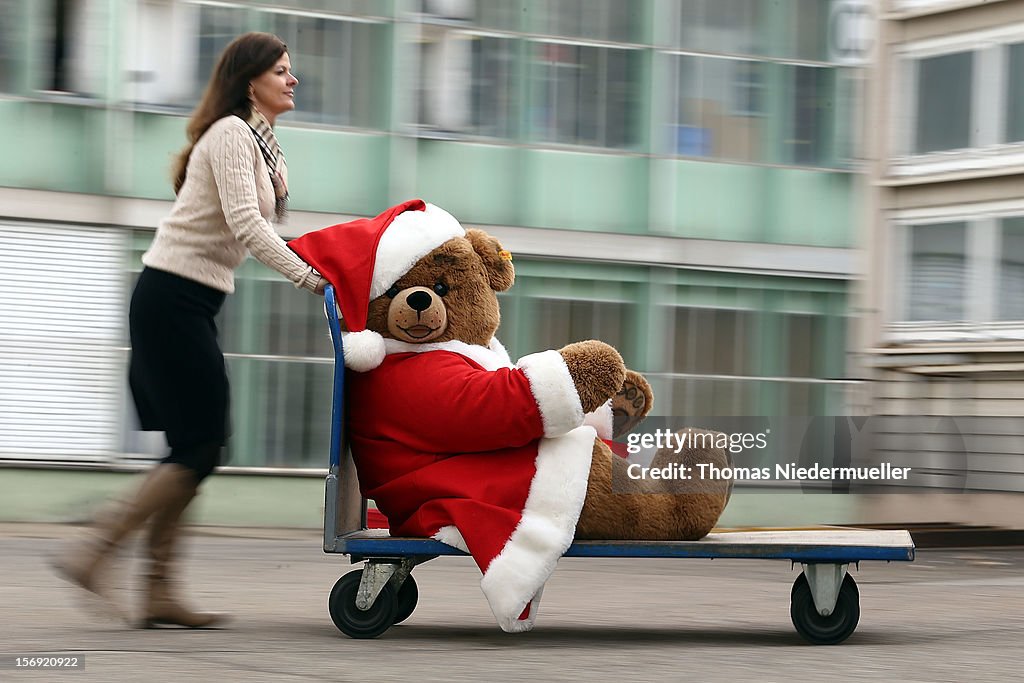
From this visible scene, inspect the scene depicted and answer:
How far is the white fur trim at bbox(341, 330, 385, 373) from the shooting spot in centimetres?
554

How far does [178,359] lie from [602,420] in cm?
150

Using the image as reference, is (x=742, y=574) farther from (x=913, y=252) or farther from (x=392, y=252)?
(x=913, y=252)

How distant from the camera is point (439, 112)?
1605 cm

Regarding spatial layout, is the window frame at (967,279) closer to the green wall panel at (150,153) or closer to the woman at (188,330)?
the green wall panel at (150,153)

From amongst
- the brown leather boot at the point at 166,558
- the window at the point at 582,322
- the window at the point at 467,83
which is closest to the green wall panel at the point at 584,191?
the window at the point at 467,83

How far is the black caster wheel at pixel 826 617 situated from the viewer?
5.68 meters

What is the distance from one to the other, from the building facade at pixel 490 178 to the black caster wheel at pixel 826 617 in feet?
33.7

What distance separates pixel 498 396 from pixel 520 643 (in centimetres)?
89

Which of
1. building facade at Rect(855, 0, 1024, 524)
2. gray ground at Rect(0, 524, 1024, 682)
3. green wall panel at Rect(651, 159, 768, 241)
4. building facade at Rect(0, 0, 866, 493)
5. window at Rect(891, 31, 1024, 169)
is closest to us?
gray ground at Rect(0, 524, 1024, 682)

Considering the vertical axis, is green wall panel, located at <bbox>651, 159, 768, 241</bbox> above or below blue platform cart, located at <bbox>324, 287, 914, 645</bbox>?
above

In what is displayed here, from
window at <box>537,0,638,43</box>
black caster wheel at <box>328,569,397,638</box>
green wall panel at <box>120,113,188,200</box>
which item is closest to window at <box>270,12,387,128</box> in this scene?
green wall panel at <box>120,113,188,200</box>

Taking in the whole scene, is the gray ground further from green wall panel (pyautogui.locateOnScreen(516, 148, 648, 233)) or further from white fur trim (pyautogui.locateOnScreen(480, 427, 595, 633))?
green wall panel (pyautogui.locateOnScreen(516, 148, 648, 233))

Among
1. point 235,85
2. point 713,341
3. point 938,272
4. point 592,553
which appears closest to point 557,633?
point 592,553

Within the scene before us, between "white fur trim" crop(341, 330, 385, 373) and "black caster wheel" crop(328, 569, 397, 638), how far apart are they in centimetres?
70
